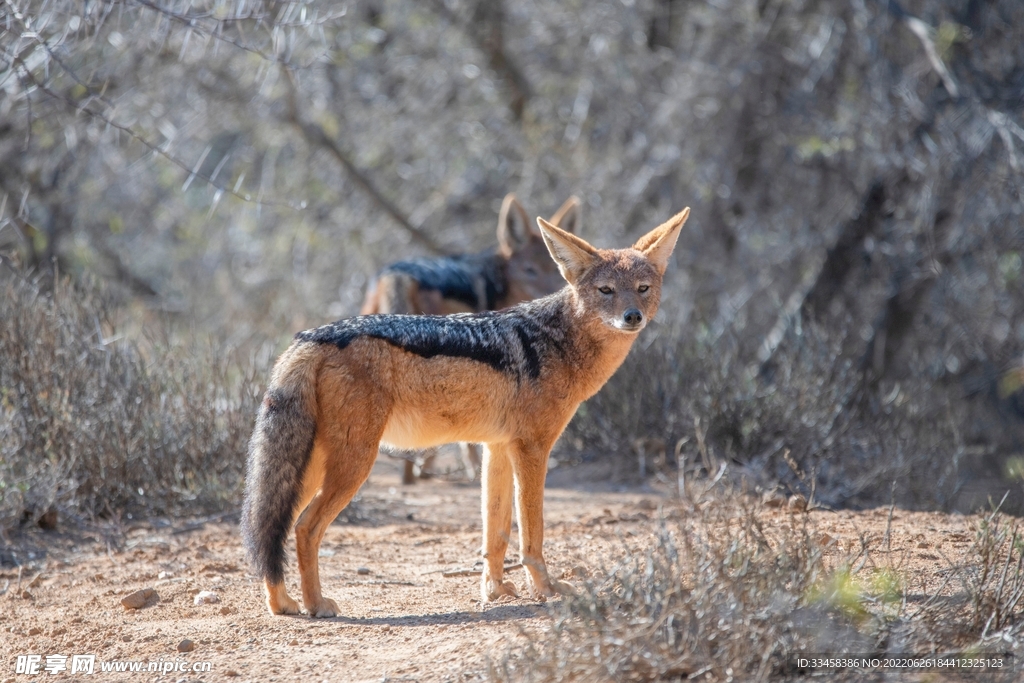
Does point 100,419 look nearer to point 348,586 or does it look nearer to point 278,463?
point 348,586

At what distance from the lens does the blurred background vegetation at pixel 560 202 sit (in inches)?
278

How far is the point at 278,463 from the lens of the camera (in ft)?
15.5

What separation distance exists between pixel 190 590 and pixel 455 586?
146 cm

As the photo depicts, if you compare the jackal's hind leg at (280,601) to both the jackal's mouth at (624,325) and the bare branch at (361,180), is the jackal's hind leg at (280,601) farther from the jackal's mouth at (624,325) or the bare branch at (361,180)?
the bare branch at (361,180)

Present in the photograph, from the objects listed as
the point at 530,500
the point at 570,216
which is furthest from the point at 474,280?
the point at 530,500

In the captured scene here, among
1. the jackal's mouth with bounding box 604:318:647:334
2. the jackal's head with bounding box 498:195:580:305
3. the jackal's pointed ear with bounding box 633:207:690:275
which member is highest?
the jackal's head with bounding box 498:195:580:305

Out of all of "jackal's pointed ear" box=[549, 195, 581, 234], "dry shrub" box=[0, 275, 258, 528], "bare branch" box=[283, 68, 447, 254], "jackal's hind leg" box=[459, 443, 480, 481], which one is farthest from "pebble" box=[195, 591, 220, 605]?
"bare branch" box=[283, 68, 447, 254]

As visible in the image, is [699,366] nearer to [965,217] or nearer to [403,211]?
[965,217]

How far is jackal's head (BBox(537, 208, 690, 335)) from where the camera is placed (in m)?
5.46

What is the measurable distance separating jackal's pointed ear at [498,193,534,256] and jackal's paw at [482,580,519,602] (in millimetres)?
4644

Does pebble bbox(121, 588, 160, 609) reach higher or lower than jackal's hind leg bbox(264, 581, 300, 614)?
lower

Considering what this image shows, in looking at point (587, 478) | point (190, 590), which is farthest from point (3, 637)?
point (587, 478)

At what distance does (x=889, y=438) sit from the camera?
26.1 ft

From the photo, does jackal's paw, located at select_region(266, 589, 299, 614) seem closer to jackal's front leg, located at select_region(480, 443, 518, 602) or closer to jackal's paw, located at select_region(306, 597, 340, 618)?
jackal's paw, located at select_region(306, 597, 340, 618)
